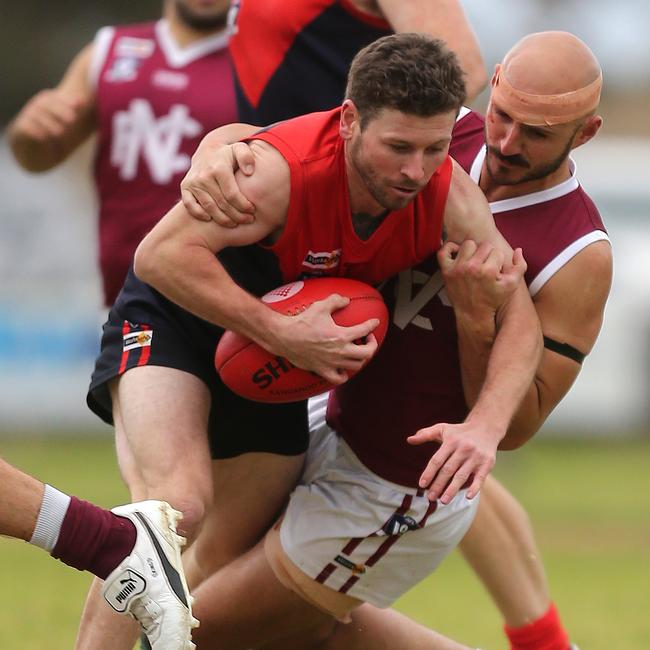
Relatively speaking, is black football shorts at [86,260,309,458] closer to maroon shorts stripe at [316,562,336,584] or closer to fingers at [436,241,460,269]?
maroon shorts stripe at [316,562,336,584]

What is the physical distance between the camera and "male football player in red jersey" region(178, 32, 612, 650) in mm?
4211

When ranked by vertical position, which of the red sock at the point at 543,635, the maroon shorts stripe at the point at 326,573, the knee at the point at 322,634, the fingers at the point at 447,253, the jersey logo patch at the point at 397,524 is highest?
the fingers at the point at 447,253

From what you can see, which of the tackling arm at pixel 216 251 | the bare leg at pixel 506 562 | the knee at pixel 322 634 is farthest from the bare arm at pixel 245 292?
the bare leg at pixel 506 562

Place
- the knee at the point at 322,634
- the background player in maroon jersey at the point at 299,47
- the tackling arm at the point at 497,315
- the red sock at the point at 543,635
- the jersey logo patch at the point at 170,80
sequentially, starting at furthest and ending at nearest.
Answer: the jersey logo patch at the point at 170,80
the red sock at the point at 543,635
the background player in maroon jersey at the point at 299,47
the knee at the point at 322,634
the tackling arm at the point at 497,315

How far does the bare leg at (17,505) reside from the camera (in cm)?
384

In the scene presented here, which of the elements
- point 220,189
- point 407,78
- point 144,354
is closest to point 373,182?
point 407,78

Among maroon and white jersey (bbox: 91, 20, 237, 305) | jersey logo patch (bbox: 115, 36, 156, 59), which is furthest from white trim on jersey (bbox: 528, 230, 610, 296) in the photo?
jersey logo patch (bbox: 115, 36, 156, 59)

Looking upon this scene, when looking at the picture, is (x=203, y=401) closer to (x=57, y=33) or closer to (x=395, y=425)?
(x=395, y=425)

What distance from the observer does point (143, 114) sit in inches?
284

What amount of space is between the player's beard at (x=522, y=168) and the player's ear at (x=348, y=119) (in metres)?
0.48

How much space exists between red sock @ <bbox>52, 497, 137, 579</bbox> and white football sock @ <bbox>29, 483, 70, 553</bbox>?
1cm

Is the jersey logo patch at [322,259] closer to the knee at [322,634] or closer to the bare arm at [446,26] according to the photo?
the bare arm at [446,26]

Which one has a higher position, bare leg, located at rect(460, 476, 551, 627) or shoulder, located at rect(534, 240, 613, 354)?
shoulder, located at rect(534, 240, 613, 354)

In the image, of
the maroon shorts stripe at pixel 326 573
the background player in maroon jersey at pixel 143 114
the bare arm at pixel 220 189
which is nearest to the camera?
the bare arm at pixel 220 189
